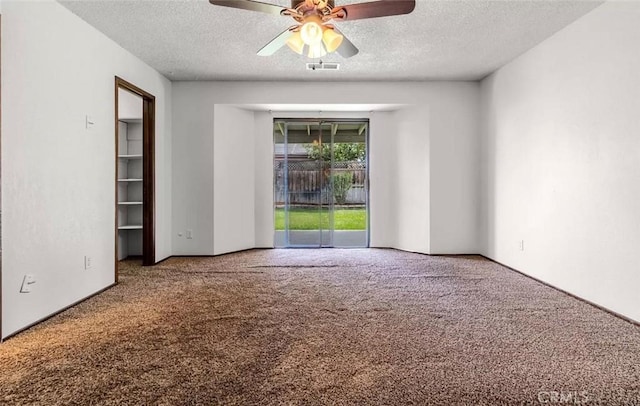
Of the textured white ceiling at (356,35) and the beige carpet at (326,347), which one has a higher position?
the textured white ceiling at (356,35)

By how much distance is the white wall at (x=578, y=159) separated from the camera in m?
2.97

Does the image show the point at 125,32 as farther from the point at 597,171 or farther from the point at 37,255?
the point at 597,171

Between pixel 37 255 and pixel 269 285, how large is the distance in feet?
6.59

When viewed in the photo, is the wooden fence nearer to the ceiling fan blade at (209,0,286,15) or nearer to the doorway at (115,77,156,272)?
the doorway at (115,77,156,272)

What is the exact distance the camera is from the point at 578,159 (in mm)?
3545

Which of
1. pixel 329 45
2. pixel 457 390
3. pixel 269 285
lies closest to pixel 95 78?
pixel 329 45

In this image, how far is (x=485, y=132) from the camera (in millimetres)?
5531

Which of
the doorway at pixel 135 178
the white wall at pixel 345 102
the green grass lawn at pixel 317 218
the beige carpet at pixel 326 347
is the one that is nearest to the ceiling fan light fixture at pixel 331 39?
the beige carpet at pixel 326 347

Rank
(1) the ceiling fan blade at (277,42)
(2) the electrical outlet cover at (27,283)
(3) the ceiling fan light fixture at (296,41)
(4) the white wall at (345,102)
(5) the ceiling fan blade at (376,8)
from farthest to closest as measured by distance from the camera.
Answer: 1. (4) the white wall at (345,102)
2. (1) the ceiling fan blade at (277,42)
3. (3) the ceiling fan light fixture at (296,41)
4. (2) the electrical outlet cover at (27,283)
5. (5) the ceiling fan blade at (376,8)

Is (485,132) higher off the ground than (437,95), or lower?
lower

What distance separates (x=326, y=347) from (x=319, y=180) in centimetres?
432

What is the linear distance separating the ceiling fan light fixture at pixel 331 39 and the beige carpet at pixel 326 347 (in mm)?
2106

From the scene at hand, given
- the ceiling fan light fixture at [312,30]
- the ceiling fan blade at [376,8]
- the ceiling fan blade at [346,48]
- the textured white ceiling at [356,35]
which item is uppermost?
the textured white ceiling at [356,35]

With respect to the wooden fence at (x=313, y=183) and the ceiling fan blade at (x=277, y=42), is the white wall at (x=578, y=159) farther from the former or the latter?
the ceiling fan blade at (x=277, y=42)
